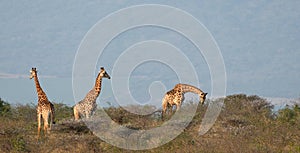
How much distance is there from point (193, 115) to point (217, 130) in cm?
203

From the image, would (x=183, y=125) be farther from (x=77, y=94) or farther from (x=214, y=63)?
(x=77, y=94)

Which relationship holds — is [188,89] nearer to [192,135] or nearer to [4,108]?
[192,135]

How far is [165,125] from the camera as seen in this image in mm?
19656

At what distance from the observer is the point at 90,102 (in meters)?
20.5

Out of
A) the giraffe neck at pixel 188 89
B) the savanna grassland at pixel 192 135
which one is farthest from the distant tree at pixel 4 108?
the giraffe neck at pixel 188 89

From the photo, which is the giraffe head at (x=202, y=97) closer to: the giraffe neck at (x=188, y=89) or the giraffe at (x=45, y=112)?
the giraffe neck at (x=188, y=89)

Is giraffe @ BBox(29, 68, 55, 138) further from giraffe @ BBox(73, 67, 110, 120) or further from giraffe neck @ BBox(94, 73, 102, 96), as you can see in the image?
giraffe neck @ BBox(94, 73, 102, 96)

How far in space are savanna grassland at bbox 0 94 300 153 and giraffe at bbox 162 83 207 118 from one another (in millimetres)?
367

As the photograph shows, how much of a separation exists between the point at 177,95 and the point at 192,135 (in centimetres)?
482

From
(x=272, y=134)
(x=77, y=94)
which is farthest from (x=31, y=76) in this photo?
(x=272, y=134)

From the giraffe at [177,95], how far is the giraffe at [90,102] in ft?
11.7

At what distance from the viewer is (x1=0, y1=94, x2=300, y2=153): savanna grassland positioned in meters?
16.7

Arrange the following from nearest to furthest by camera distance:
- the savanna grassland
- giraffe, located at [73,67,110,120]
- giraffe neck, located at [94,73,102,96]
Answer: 1. the savanna grassland
2. giraffe, located at [73,67,110,120]
3. giraffe neck, located at [94,73,102,96]

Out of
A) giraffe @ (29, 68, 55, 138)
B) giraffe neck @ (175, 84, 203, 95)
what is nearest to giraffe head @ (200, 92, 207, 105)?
giraffe neck @ (175, 84, 203, 95)
